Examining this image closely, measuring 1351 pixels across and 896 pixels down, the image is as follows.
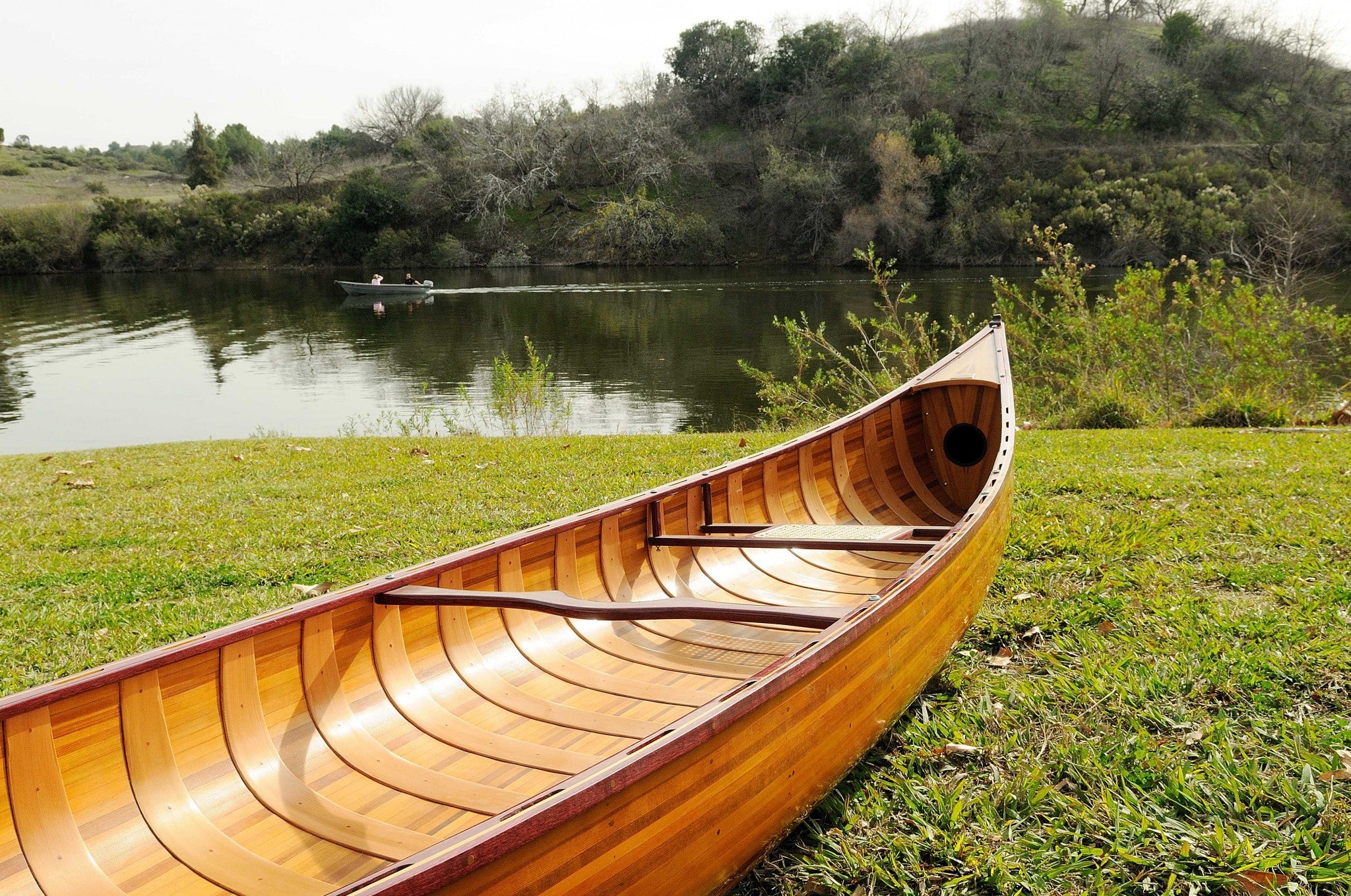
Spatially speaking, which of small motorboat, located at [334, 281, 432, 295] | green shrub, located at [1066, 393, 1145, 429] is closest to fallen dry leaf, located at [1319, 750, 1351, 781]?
green shrub, located at [1066, 393, 1145, 429]

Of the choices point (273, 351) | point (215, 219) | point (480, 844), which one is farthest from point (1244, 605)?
point (215, 219)

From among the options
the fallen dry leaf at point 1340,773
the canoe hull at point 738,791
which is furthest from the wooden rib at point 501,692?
the fallen dry leaf at point 1340,773

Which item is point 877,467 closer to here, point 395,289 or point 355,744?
point 355,744

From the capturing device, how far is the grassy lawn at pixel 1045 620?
2.44 m

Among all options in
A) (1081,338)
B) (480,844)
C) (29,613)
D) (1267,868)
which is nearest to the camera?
(480,844)

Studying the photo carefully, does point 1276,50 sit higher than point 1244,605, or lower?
higher

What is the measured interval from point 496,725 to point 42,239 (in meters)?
58.7

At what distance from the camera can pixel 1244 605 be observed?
3785mm

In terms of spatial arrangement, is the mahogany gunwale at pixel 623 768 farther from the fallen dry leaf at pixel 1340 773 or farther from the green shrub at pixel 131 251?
the green shrub at pixel 131 251

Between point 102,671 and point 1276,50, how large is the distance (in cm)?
6509

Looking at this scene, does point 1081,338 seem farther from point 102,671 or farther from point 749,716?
point 102,671

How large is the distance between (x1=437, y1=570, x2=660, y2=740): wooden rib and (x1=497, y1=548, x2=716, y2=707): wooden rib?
141 millimetres

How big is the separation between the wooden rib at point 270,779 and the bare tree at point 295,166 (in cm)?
6014

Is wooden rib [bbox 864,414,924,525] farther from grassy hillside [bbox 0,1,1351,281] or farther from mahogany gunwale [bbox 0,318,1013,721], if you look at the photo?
grassy hillside [bbox 0,1,1351,281]
